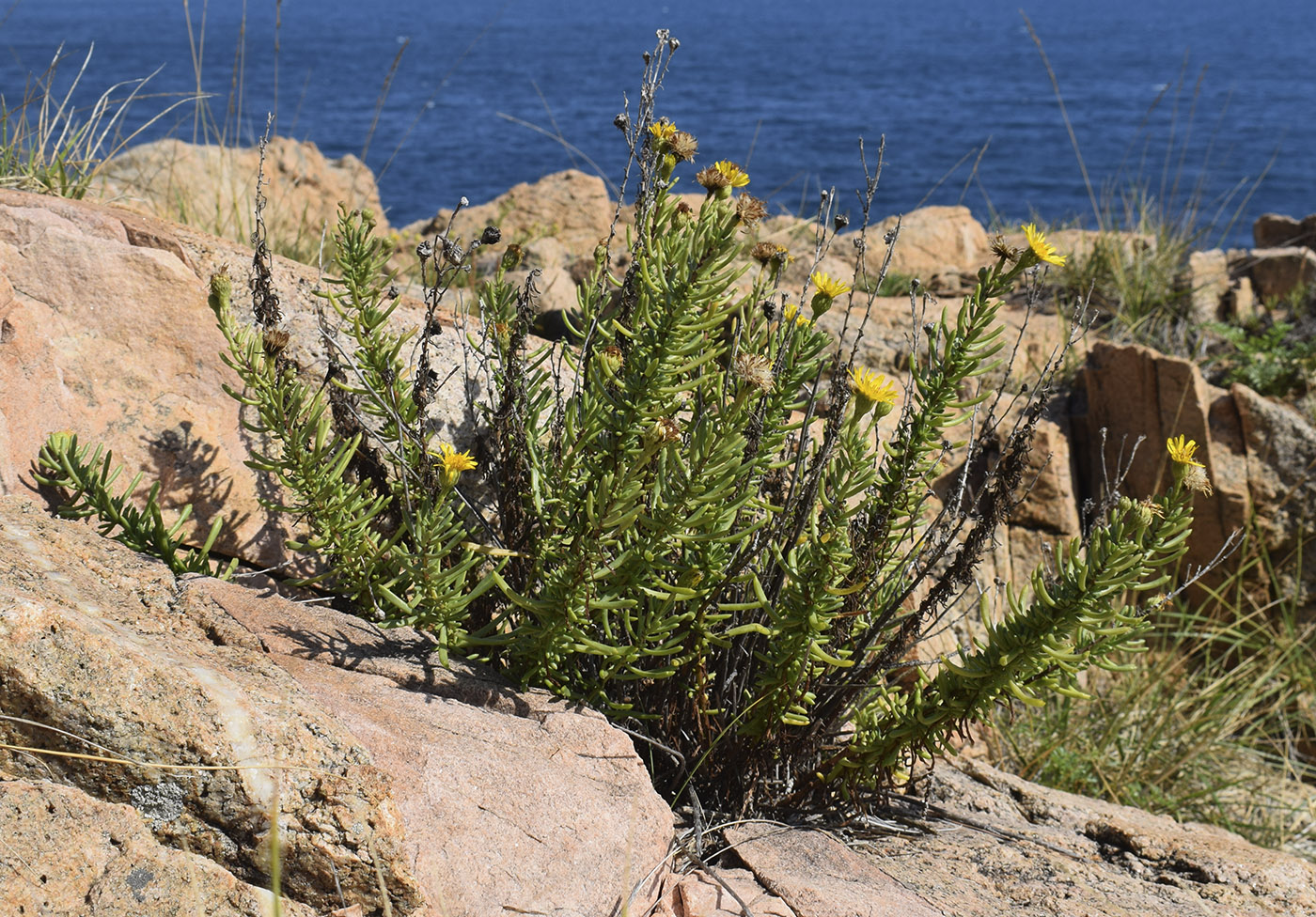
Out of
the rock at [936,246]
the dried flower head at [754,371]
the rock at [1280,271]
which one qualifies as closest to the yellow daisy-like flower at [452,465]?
the dried flower head at [754,371]

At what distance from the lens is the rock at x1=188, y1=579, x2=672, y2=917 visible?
1746 millimetres

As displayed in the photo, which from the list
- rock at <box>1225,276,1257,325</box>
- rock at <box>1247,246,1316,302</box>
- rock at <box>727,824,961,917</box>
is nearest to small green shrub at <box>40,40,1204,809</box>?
rock at <box>727,824,961,917</box>

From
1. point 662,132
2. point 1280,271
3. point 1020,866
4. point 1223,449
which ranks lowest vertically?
point 1020,866

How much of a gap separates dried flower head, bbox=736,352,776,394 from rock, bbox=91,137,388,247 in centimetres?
262

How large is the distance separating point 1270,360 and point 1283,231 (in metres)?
3.96

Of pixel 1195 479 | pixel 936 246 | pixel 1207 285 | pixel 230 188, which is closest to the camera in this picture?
pixel 1195 479

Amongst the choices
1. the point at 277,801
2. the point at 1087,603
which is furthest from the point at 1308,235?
the point at 277,801

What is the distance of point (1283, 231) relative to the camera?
9.04 metres

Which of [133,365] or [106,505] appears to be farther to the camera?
[133,365]

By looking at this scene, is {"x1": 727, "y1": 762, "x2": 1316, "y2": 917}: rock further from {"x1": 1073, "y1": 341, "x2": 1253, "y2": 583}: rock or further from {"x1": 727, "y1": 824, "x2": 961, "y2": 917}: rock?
{"x1": 1073, "y1": 341, "x2": 1253, "y2": 583}: rock

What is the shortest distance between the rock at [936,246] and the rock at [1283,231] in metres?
2.59

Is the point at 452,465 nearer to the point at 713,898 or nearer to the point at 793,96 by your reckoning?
the point at 713,898

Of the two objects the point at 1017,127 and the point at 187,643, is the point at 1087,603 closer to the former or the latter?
the point at 187,643

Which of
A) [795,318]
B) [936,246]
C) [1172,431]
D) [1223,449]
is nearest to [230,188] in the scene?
[936,246]
